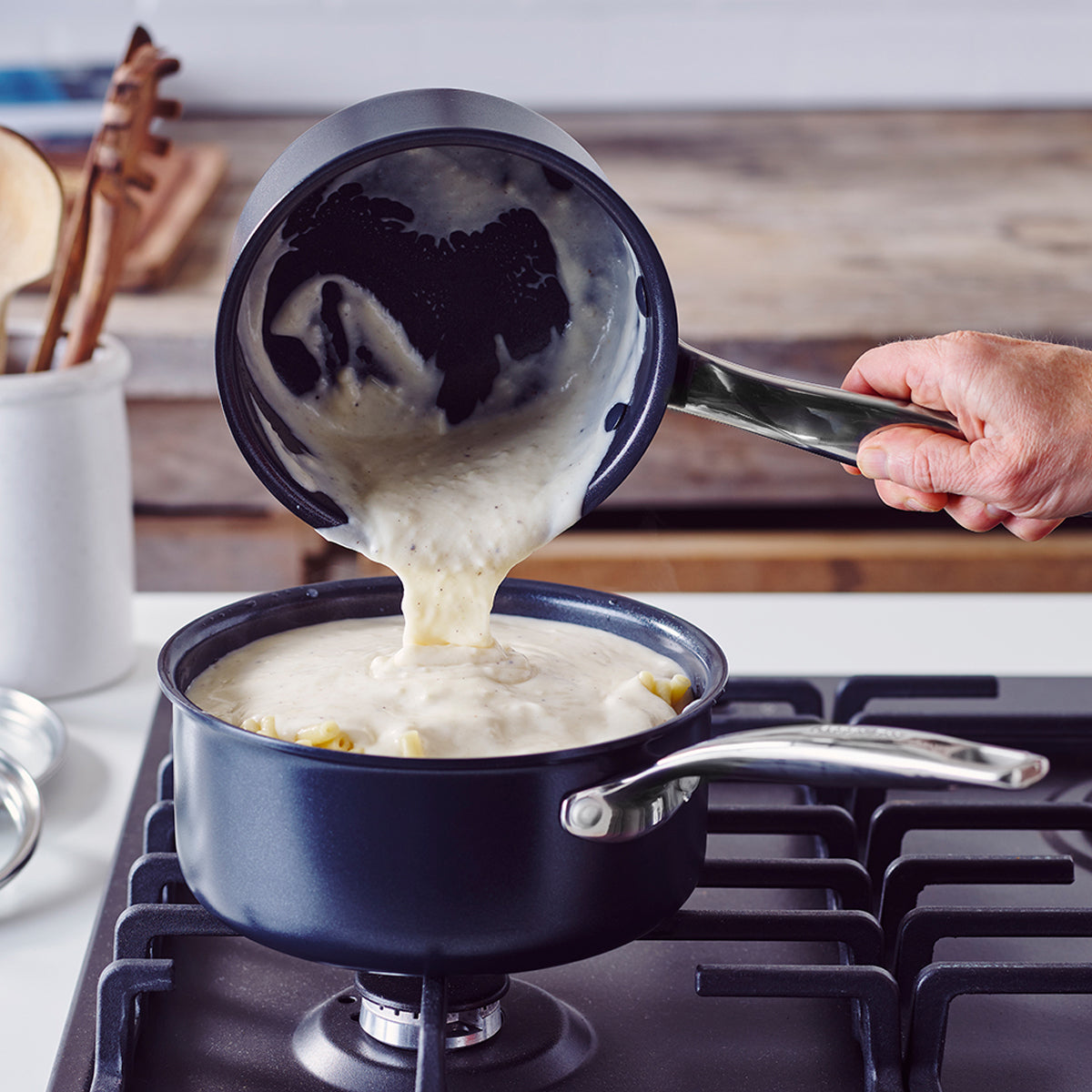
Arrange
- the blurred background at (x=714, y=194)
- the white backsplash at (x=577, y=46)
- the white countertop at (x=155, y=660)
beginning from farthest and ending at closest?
the white backsplash at (x=577, y=46) < the blurred background at (x=714, y=194) < the white countertop at (x=155, y=660)

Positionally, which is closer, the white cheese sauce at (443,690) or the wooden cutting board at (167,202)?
the white cheese sauce at (443,690)

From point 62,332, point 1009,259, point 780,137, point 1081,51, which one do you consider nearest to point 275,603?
point 62,332

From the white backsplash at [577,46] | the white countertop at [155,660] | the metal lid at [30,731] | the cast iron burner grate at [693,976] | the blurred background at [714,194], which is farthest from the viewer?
the white backsplash at [577,46]

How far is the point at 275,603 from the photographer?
36.4 inches

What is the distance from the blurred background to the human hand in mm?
907

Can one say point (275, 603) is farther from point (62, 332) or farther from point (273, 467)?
point (62, 332)

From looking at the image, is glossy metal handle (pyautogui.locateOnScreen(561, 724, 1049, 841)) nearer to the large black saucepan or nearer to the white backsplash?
the large black saucepan

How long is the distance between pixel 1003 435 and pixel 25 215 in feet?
2.36

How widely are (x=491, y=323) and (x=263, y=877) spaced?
37 cm

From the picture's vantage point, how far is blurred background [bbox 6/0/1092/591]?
6.13ft

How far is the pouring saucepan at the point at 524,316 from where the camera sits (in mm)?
717

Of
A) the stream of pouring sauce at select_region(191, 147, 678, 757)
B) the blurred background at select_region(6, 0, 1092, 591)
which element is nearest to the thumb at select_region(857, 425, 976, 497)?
the stream of pouring sauce at select_region(191, 147, 678, 757)

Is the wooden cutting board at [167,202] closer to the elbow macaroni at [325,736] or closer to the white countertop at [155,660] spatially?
the white countertop at [155,660]

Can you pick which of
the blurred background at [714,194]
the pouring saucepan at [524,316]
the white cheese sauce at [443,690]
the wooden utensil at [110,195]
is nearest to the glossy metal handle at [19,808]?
the white cheese sauce at [443,690]
